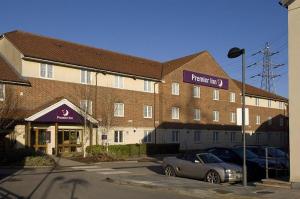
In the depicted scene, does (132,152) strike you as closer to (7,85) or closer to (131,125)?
(131,125)

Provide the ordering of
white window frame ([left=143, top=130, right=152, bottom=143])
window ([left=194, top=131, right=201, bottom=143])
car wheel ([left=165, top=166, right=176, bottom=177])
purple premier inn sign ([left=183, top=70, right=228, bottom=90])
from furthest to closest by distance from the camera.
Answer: window ([left=194, top=131, right=201, bottom=143]), purple premier inn sign ([left=183, top=70, right=228, bottom=90]), white window frame ([left=143, top=130, right=152, bottom=143]), car wheel ([left=165, top=166, right=176, bottom=177])

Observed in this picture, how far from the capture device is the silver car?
1827 cm

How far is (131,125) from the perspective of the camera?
41188 millimetres

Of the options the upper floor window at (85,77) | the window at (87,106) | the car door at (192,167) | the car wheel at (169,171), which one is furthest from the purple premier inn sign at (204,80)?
the car door at (192,167)

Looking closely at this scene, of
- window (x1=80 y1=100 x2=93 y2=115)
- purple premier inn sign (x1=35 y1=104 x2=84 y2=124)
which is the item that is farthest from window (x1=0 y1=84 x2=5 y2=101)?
window (x1=80 y1=100 x2=93 y2=115)

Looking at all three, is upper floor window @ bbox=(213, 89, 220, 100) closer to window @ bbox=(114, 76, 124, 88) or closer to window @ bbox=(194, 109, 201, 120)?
window @ bbox=(194, 109, 201, 120)

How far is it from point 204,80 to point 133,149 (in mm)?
15744

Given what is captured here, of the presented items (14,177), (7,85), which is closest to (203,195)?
(14,177)

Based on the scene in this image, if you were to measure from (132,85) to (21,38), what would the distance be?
10.7 metres

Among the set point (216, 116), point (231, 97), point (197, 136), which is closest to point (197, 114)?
point (197, 136)

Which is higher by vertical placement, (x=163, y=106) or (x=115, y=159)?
(x=163, y=106)

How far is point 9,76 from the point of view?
32375 mm

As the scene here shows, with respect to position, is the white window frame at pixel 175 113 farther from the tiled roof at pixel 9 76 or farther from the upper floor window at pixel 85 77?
the tiled roof at pixel 9 76

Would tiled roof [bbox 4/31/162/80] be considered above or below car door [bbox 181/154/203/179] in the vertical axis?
above
